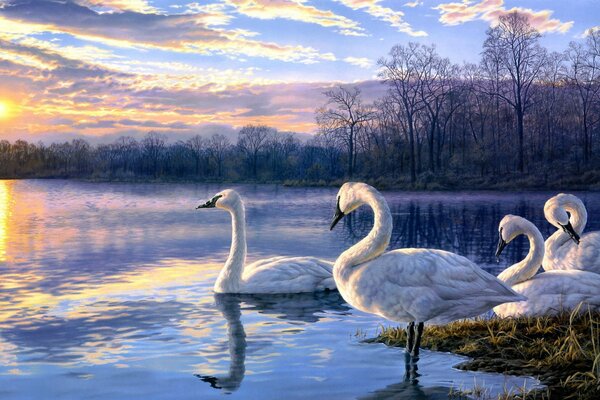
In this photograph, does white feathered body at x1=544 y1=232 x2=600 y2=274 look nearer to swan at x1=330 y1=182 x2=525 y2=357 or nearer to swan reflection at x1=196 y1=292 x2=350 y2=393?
swan reflection at x1=196 y1=292 x2=350 y2=393

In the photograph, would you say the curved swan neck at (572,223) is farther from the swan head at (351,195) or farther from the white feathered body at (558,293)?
the swan head at (351,195)

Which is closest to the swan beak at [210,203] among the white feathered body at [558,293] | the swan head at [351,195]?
the swan head at [351,195]

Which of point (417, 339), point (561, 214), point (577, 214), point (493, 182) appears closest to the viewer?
point (417, 339)

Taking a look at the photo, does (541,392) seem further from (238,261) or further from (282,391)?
(238,261)

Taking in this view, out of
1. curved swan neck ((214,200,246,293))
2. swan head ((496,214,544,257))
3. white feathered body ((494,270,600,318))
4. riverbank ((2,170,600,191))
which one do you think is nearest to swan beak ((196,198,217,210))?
curved swan neck ((214,200,246,293))

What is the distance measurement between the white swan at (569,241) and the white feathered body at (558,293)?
1.88m

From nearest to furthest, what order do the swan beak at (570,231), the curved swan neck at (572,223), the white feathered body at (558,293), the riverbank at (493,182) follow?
the white feathered body at (558,293), the swan beak at (570,231), the curved swan neck at (572,223), the riverbank at (493,182)

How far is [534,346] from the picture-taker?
7480 mm

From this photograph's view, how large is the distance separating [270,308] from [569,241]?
468 centimetres

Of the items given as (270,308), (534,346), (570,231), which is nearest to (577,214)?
→ (570,231)

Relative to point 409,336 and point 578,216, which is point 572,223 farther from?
point 409,336

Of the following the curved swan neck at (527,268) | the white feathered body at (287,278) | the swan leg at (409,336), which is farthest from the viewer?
the white feathered body at (287,278)

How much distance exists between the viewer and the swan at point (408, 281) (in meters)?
7.01

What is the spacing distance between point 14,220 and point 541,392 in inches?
1087
